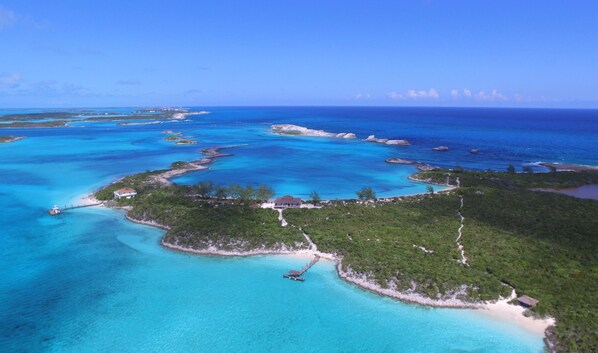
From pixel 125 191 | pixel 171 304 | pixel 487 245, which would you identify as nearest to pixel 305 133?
pixel 125 191

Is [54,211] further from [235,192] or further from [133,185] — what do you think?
[235,192]

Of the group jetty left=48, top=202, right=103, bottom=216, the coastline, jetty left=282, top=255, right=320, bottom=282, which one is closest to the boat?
jetty left=48, top=202, right=103, bottom=216

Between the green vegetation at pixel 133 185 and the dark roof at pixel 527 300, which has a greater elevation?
the green vegetation at pixel 133 185

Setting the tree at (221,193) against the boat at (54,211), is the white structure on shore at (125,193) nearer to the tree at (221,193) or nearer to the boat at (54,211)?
the boat at (54,211)

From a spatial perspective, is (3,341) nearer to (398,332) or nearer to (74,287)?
(74,287)

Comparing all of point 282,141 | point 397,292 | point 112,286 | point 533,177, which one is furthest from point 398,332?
point 282,141

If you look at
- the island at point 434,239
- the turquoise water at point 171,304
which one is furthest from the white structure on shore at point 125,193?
the turquoise water at point 171,304
